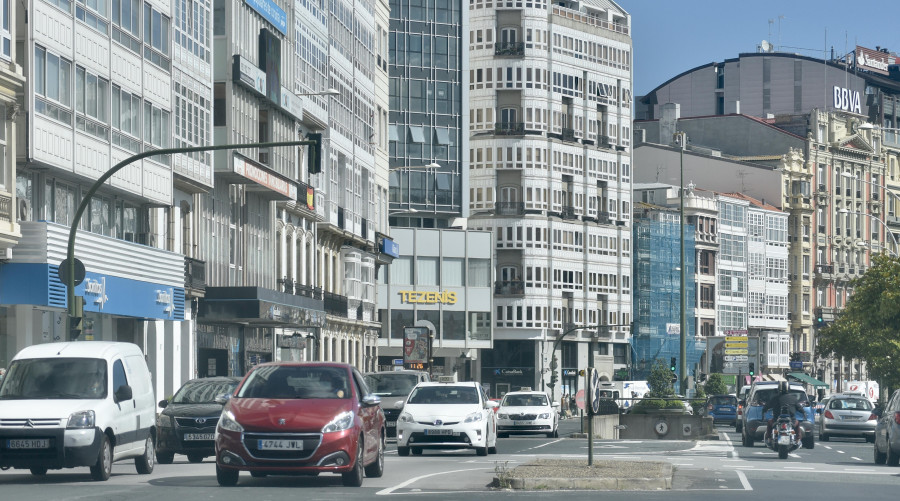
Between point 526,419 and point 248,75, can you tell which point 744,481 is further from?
point 248,75

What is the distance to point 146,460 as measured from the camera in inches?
1003

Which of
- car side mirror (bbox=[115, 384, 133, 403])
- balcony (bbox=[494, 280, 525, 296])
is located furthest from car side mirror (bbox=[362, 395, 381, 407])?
balcony (bbox=[494, 280, 525, 296])

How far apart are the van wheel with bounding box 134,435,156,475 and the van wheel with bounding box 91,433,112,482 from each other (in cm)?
162

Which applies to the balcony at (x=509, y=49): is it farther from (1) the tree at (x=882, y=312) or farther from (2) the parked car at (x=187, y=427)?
(2) the parked car at (x=187, y=427)

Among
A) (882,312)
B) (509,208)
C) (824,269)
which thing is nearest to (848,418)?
(882,312)

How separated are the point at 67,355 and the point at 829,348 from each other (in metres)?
87.8

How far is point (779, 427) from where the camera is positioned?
36.7 m

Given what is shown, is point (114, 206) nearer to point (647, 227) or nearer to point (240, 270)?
point (240, 270)

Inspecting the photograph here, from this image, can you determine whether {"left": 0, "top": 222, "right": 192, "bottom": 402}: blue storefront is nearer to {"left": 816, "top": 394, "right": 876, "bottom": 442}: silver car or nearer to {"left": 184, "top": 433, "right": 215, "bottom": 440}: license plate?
{"left": 184, "top": 433, "right": 215, "bottom": 440}: license plate

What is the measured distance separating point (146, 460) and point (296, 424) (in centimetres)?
442

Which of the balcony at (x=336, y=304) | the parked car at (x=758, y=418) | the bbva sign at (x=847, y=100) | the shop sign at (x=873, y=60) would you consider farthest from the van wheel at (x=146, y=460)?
the shop sign at (x=873, y=60)

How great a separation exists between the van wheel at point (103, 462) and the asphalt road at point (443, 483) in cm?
23

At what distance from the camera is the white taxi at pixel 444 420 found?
33.5 metres

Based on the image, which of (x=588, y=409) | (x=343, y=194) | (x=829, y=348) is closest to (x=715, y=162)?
(x=829, y=348)
